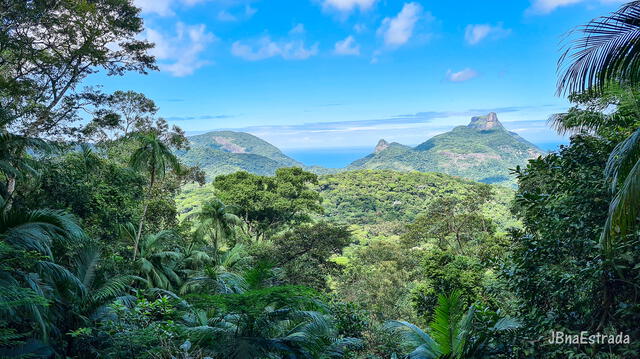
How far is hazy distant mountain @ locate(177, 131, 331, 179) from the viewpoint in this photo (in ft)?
326

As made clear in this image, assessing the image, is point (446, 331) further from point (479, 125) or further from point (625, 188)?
point (479, 125)

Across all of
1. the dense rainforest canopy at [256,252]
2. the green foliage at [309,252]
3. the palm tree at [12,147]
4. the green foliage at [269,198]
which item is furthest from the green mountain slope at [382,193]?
the palm tree at [12,147]

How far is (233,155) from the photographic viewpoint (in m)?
114

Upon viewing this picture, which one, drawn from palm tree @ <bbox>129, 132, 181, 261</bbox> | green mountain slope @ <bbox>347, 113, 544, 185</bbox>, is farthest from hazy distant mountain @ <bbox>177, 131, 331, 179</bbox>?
green mountain slope @ <bbox>347, 113, 544, 185</bbox>

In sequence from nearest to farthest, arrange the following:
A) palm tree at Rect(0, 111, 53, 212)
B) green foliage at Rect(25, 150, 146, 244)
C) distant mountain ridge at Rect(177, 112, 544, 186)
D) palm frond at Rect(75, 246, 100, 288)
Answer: palm tree at Rect(0, 111, 53, 212) → palm frond at Rect(75, 246, 100, 288) → green foliage at Rect(25, 150, 146, 244) → distant mountain ridge at Rect(177, 112, 544, 186)

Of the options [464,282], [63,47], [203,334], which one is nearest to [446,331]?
[203,334]

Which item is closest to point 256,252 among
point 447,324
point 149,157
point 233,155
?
point 149,157

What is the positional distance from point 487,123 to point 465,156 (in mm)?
56353

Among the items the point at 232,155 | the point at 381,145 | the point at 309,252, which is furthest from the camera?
the point at 381,145

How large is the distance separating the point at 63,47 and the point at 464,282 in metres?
15.0

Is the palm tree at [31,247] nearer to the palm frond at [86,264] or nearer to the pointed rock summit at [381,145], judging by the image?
the palm frond at [86,264]

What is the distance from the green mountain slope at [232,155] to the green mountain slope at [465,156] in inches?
1351

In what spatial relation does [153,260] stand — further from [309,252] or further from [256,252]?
[309,252]

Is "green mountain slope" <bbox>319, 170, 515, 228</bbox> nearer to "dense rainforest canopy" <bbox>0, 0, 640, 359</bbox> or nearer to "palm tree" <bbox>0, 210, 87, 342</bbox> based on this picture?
"dense rainforest canopy" <bbox>0, 0, 640, 359</bbox>
